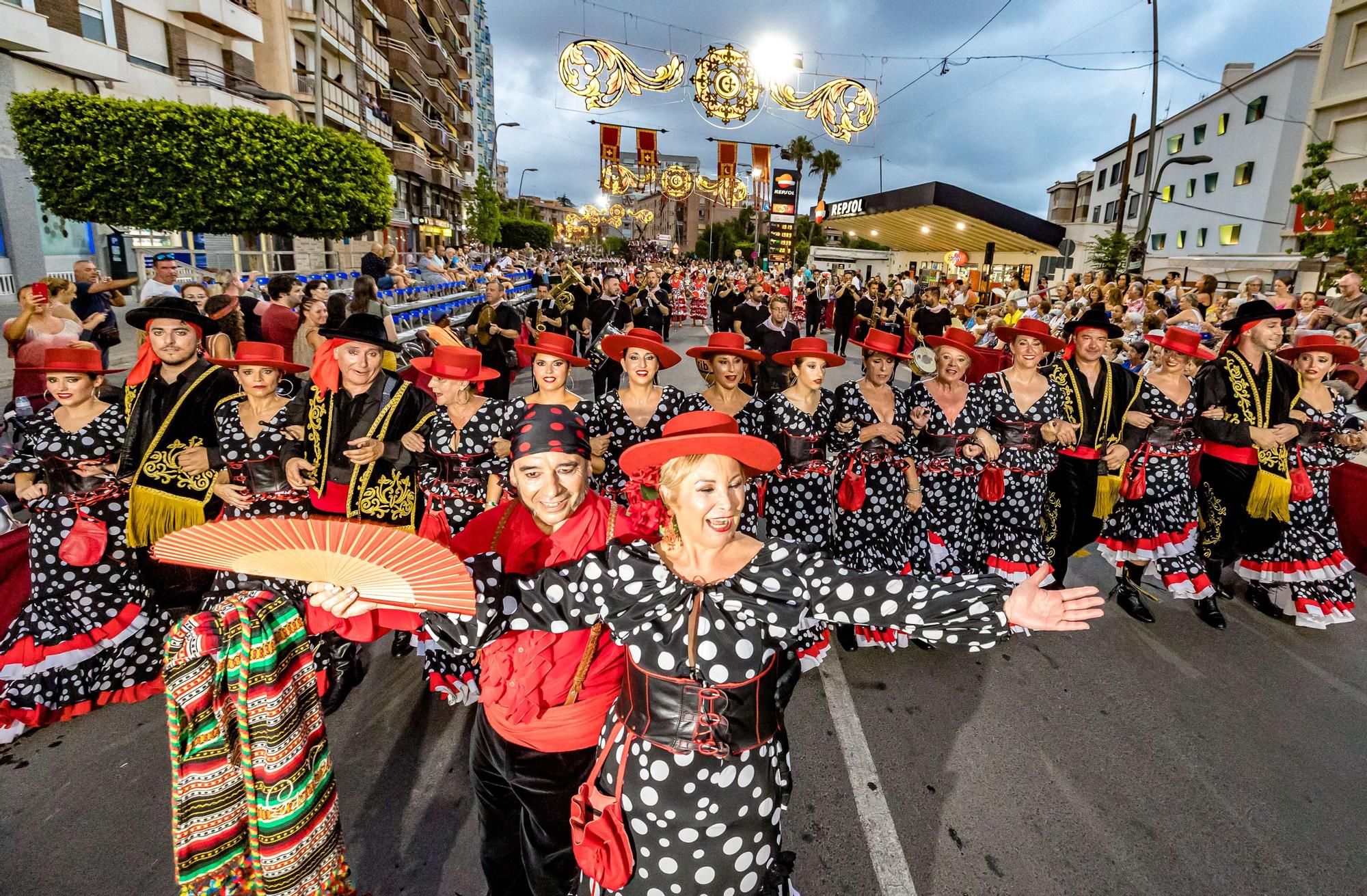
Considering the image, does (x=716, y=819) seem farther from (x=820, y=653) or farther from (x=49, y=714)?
(x=49, y=714)

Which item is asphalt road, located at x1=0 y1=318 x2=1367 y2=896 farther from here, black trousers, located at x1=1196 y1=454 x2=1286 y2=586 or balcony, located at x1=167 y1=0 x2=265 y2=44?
balcony, located at x1=167 y1=0 x2=265 y2=44

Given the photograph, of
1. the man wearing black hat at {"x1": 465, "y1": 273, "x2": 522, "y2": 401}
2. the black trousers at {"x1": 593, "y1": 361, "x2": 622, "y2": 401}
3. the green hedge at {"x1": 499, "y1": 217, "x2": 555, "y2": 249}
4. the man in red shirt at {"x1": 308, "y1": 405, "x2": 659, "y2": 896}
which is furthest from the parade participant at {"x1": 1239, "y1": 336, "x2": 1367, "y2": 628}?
the green hedge at {"x1": 499, "y1": 217, "x2": 555, "y2": 249}

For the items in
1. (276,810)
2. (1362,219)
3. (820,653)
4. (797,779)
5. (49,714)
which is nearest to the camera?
(276,810)

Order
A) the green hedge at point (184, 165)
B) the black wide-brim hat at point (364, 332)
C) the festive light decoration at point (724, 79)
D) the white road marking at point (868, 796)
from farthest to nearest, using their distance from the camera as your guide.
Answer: the green hedge at point (184, 165)
the festive light decoration at point (724, 79)
the black wide-brim hat at point (364, 332)
the white road marking at point (868, 796)

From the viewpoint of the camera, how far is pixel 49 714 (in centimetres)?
366

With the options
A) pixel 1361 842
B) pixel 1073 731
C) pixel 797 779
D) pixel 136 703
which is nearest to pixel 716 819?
pixel 797 779

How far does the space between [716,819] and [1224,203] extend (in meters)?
43.3

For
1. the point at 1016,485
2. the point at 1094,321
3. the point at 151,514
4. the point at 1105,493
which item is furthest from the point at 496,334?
the point at 1105,493

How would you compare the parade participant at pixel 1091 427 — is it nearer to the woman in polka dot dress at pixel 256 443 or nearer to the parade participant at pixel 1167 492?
the parade participant at pixel 1167 492

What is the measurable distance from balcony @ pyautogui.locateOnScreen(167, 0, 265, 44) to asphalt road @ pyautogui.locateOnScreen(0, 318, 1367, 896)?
2806cm

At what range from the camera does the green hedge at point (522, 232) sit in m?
56.1

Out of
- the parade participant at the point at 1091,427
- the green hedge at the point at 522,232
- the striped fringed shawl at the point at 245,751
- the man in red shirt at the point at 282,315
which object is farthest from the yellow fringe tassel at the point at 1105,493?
the green hedge at the point at 522,232

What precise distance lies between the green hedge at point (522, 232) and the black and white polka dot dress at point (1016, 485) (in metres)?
52.5

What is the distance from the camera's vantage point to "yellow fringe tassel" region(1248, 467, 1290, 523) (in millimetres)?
4965
